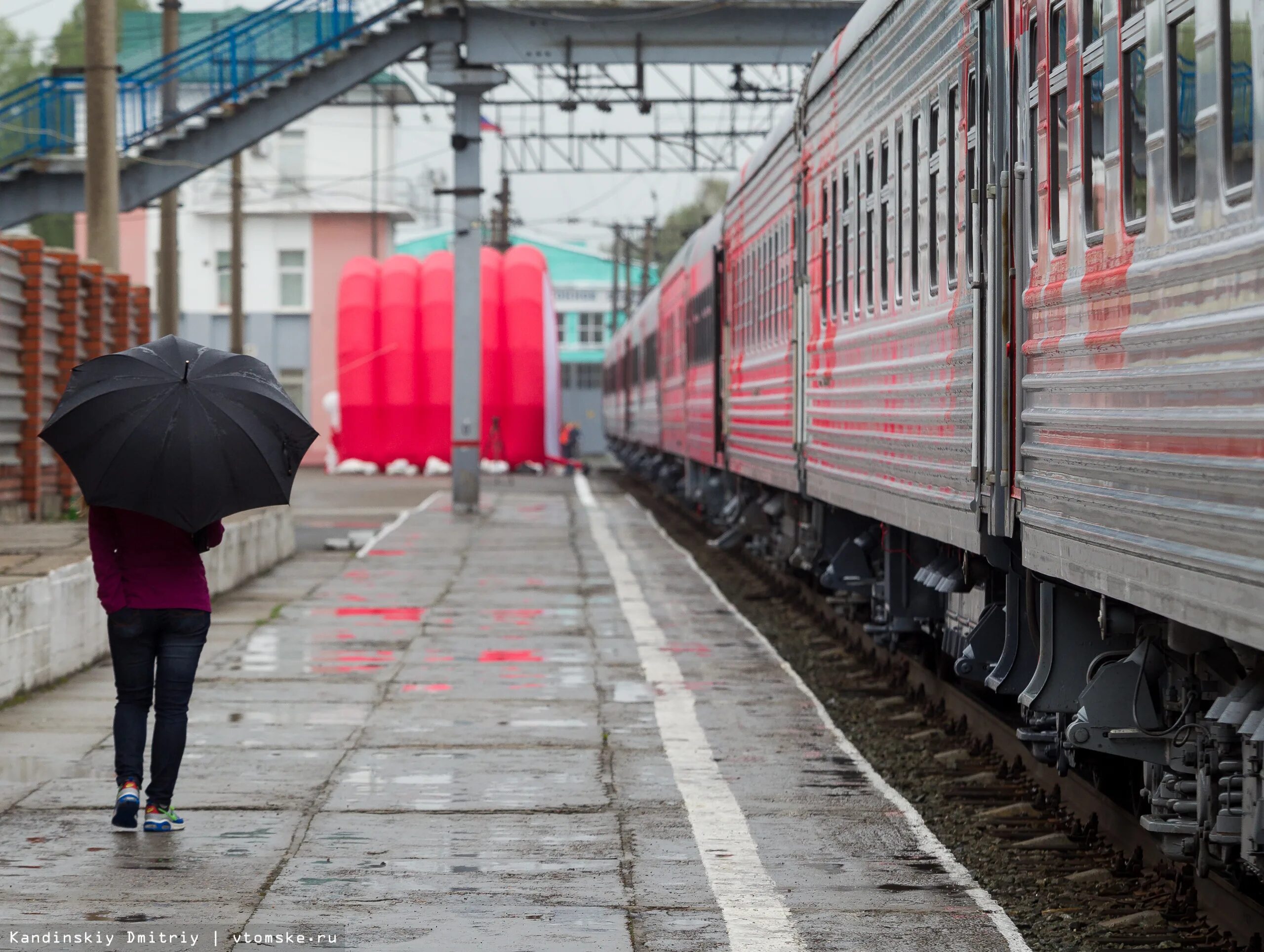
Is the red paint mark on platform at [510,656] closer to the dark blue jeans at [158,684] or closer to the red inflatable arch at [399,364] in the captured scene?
the dark blue jeans at [158,684]

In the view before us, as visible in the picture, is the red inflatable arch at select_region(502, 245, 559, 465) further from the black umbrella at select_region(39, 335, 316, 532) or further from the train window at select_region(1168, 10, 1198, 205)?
the train window at select_region(1168, 10, 1198, 205)

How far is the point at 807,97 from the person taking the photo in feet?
45.2

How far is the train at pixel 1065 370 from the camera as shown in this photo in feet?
16.4

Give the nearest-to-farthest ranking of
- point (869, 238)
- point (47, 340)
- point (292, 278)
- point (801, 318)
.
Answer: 1. point (869, 238)
2. point (801, 318)
3. point (47, 340)
4. point (292, 278)

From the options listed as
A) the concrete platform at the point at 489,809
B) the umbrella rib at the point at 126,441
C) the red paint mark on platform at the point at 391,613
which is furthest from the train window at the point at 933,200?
the red paint mark on platform at the point at 391,613

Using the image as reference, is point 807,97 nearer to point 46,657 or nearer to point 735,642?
point 735,642

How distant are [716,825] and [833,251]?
227 inches

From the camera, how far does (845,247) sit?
1219 cm

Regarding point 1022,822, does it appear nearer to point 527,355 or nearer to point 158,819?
point 158,819

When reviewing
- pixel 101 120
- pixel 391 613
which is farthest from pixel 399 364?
pixel 391 613

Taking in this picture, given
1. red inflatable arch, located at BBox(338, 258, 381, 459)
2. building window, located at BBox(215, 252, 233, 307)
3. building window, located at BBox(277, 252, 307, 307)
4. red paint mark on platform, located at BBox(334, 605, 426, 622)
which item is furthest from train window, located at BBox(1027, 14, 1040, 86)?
building window, located at BBox(215, 252, 233, 307)

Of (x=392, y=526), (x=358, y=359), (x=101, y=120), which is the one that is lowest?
(x=392, y=526)

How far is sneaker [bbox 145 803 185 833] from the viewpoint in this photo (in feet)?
23.9

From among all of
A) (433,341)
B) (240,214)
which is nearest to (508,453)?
(433,341)
